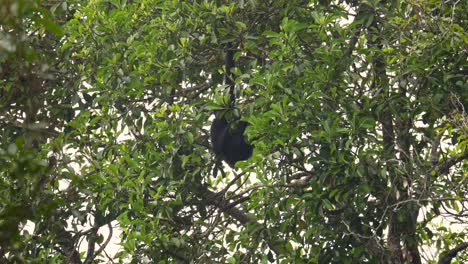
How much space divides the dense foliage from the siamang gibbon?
130 mm

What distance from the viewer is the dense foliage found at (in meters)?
7.07

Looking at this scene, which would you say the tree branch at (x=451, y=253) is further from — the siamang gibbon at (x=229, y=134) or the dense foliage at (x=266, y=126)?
the siamang gibbon at (x=229, y=134)

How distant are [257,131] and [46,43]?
2.67m

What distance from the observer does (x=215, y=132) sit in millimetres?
8602

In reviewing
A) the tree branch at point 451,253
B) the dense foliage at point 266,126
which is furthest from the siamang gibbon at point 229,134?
the tree branch at point 451,253

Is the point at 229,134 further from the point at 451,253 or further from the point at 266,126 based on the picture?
the point at 451,253

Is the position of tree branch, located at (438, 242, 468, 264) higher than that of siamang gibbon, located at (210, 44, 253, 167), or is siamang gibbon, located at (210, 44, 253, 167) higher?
siamang gibbon, located at (210, 44, 253, 167)

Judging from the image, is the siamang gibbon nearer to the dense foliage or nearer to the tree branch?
the dense foliage

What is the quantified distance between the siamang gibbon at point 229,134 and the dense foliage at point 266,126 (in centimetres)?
13

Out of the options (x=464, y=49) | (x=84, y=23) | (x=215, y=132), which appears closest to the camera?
(x=464, y=49)

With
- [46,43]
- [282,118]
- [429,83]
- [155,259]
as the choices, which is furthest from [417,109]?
[46,43]

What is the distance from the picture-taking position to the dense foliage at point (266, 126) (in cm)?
707

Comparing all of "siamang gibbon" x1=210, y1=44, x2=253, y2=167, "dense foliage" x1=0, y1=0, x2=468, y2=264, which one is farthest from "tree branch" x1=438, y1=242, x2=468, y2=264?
"siamang gibbon" x1=210, y1=44, x2=253, y2=167

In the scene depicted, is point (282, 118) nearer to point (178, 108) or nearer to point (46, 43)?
point (178, 108)
